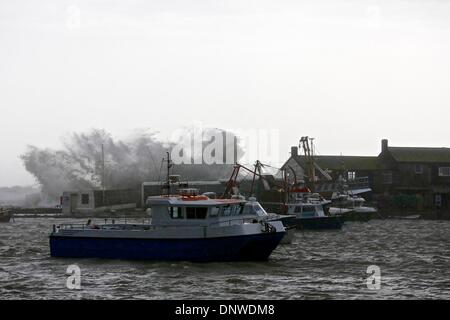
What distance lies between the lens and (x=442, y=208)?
311 ft

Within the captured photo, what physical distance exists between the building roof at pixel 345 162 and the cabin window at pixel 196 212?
215 ft

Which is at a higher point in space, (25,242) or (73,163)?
(73,163)

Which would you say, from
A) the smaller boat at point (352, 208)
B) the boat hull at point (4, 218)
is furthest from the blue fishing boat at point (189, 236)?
the boat hull at point (4, 218)

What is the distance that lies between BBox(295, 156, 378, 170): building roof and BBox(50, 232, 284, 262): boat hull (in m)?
65.3

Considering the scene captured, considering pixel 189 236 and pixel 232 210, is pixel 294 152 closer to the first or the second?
pixel 232 210

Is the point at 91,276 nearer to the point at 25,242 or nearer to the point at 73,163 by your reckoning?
the point at 25,242

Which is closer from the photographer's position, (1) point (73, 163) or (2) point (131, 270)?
(2) point (131, 270)

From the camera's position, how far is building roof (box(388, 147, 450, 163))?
98625 millimetres

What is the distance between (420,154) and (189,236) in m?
70.5

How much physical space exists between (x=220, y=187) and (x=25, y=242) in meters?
46.8

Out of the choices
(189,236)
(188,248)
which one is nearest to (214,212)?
(189,236)

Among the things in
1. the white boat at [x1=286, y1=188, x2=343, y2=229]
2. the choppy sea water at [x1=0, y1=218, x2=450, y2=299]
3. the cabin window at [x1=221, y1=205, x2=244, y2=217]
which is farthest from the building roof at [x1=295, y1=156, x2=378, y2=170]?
the cabin window at [x1=221, y1=205, x2=244, y2=217]
